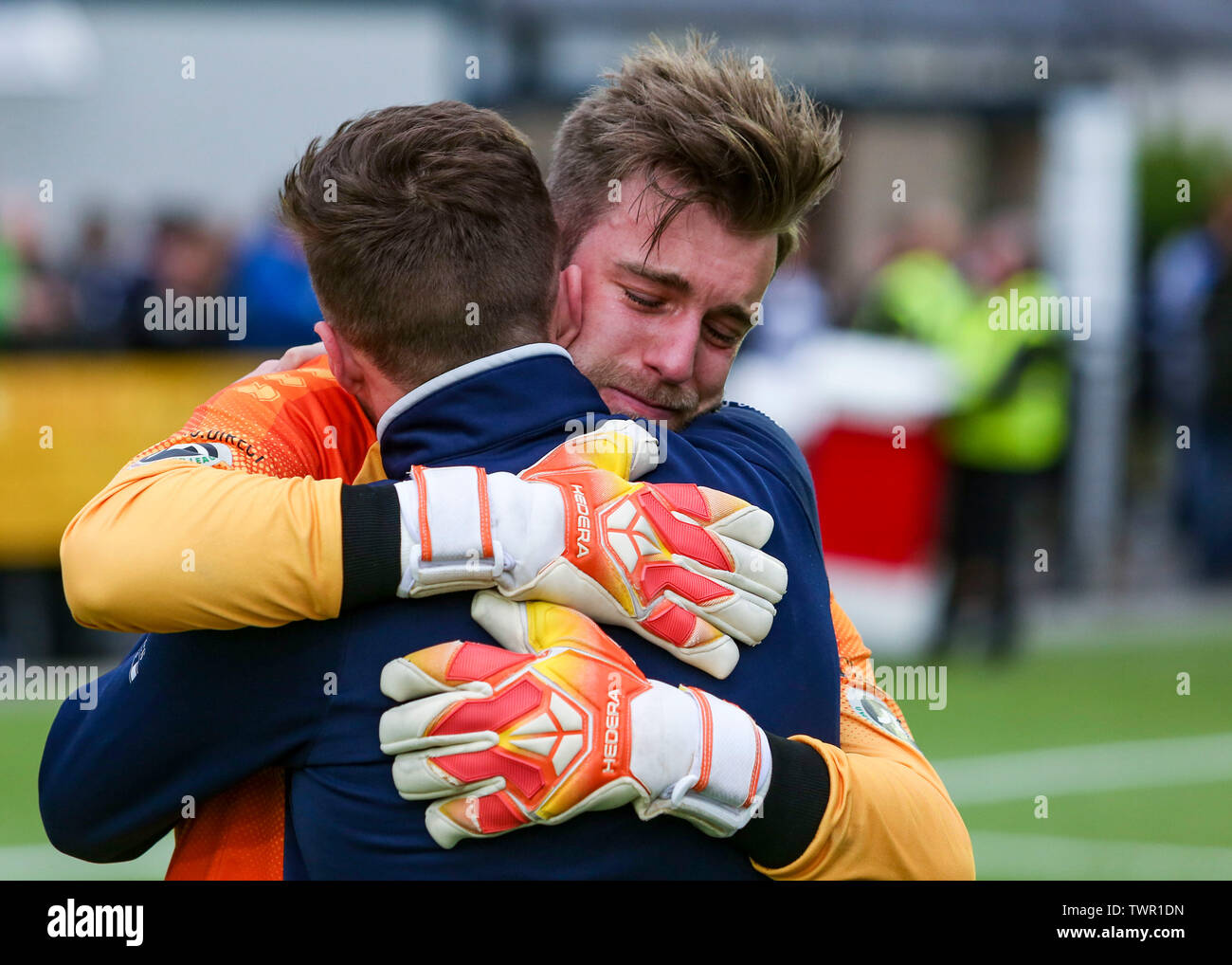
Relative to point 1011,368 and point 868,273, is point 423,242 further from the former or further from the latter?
point 868,273

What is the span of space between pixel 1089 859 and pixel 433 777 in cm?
479

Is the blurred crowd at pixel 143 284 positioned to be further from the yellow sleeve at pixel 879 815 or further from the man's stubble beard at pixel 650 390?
the yellow sleeve at pixel 879 815

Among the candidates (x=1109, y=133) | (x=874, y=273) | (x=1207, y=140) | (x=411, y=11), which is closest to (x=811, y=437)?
(x=874, y=273)

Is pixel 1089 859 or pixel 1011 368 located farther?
pixel 1011 368

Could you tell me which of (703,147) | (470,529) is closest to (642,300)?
(703,147)

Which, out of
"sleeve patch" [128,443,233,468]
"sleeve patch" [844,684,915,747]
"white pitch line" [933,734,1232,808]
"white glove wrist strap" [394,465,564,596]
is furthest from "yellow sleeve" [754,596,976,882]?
"white pitch line" [933,734,1232,808]

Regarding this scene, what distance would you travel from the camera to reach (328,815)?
209 cm

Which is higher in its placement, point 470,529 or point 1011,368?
point 470,529

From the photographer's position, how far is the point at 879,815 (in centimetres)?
230

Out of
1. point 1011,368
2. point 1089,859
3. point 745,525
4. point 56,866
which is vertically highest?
point 745,525

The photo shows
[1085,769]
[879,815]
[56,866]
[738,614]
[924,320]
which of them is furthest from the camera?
[924,320]

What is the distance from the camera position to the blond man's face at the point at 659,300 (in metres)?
2.68

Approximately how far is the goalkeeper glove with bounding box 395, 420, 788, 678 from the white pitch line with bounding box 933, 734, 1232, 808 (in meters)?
5.08

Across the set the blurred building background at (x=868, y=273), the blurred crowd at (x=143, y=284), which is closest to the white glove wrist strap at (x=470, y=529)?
the blurred building background at (x=868, y=273)
